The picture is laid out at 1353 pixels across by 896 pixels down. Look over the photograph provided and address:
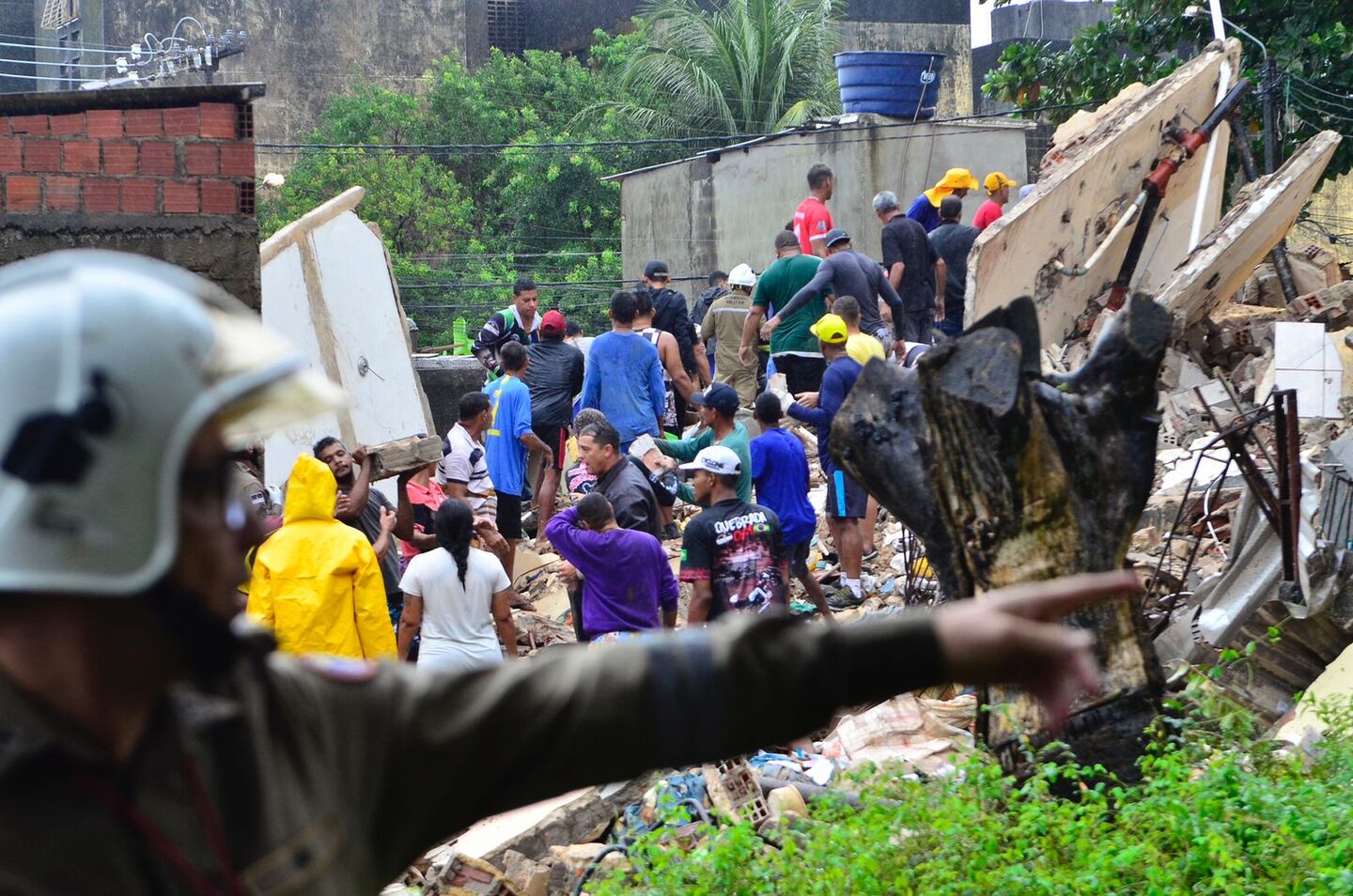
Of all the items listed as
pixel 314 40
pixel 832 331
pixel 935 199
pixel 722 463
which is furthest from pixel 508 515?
pixel 314 40

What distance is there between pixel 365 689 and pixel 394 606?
5.85 m

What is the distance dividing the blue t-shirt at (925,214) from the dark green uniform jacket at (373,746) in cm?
1175

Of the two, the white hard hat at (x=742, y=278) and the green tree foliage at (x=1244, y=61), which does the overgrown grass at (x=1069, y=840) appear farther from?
the green tree foliage at (x=1244, y=61)

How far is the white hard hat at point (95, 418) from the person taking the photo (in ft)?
3.87

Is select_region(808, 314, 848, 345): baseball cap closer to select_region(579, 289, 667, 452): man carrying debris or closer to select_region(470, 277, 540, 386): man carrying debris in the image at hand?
select_region(579, 289, 667, 452): man carrying debris

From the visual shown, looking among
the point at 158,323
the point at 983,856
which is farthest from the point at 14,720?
the point at 983,856

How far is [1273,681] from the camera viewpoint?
650 centimetres

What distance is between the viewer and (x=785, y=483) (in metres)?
8.16

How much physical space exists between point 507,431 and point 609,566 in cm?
295

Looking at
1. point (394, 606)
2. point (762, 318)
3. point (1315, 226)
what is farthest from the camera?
point (1315, 226)

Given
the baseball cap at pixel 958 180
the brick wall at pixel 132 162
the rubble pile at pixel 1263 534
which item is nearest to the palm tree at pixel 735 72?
the baseball cap at pixel 958 180

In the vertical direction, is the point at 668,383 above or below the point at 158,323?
below

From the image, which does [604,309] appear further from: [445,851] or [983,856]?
[983,856]

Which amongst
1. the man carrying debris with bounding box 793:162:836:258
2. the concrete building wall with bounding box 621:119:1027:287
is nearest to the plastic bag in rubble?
the man carrying debris with bounding box 793:162:836:258
